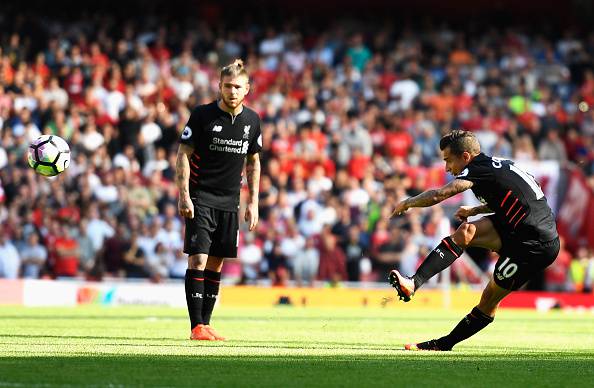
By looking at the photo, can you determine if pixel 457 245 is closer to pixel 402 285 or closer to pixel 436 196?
pixel 436 196

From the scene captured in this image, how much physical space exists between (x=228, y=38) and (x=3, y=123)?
779 centimetres

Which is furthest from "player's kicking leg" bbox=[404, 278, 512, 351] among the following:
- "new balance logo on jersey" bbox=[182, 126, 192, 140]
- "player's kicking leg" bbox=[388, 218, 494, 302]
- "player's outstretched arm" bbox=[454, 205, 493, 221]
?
"new balance logo on jersey" bbox=[182, 126, 192, 140]

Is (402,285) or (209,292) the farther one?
(209,292)

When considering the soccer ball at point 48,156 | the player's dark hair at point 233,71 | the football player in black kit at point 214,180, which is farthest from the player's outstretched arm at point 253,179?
the soccer ball at point 48,156

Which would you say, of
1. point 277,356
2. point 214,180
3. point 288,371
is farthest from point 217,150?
point 288,371

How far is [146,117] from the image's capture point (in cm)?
2423

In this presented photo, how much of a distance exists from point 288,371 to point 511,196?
2.90 metres

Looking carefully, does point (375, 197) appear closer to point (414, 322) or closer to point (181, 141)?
point (414, 322)

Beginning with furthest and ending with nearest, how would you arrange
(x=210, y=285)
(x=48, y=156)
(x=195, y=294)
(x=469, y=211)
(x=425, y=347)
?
(x=48, y=156), (x=210, y=285), (x=195, y=294), (x=469, y=211), (x=425, y=347)

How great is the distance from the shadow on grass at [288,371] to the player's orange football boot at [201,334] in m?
1.71

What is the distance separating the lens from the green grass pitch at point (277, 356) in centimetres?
759

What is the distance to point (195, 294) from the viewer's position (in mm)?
11133

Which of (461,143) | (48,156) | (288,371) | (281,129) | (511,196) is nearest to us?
(288,371)

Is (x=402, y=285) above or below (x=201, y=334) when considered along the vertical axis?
above
